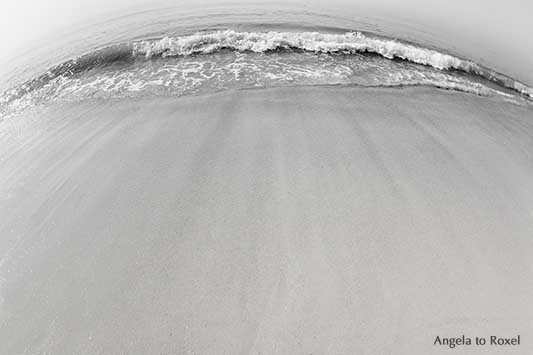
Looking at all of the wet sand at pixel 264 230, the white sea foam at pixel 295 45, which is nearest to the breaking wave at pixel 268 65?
the white sea foam at pixel 295 45

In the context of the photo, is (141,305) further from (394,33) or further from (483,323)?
(394,33)

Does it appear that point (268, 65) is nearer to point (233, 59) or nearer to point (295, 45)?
point (233, 59)

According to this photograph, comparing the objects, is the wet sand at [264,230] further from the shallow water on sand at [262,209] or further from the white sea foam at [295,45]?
the white sea foam at [295,45]

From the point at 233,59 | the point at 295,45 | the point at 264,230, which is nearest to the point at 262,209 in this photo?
the point at 264,230

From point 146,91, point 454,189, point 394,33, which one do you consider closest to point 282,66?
point 146,91

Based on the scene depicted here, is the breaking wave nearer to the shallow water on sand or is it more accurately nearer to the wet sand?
the shallow water on sand
